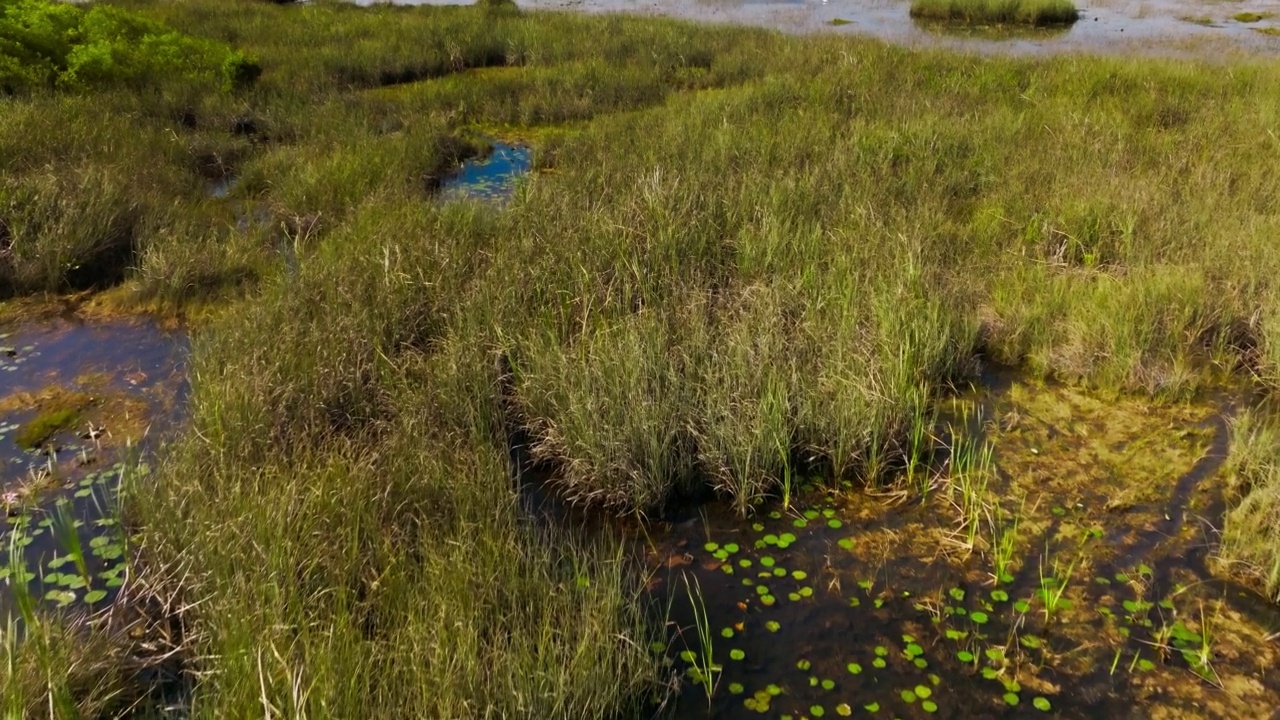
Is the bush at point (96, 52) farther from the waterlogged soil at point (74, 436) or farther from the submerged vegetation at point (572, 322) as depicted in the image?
the waterlogged soil at point (74, 436)

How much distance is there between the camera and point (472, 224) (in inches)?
257

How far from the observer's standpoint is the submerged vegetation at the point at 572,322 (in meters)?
3.03

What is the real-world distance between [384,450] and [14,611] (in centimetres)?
158

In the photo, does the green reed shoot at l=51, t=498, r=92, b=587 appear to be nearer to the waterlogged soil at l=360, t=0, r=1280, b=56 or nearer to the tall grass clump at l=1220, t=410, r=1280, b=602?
the tall grass clump at l=1220, t=410, r=1280, b=602

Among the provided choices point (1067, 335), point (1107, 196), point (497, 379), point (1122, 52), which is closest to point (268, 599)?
point (497, 379)

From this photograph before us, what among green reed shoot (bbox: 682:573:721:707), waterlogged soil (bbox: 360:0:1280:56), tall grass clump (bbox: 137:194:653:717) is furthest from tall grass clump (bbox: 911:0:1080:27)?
green reed shoot (bbox: 682:573:721:707)

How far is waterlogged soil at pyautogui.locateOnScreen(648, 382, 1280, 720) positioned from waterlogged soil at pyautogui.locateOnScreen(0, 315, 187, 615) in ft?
8.43

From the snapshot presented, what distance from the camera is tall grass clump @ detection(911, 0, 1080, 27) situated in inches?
856

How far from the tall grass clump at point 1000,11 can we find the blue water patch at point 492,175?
1766 centimetres

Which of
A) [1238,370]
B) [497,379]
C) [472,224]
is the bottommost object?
[1238,370]

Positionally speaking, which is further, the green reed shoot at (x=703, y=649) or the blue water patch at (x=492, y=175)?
the blue water patch at (x=492, y=175)

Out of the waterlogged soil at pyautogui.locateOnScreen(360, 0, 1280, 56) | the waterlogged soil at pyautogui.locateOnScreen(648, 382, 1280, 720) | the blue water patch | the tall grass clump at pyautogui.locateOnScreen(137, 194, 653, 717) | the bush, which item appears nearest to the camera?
the tall grass clump at pyautogui.locateOnScreen(137, 194, 653, 717)

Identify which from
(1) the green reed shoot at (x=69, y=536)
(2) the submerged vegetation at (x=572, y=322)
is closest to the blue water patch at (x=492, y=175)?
(2) the submerged vegetation at (x=572, y=322)

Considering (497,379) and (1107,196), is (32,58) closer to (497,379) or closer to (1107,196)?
(497,379)
